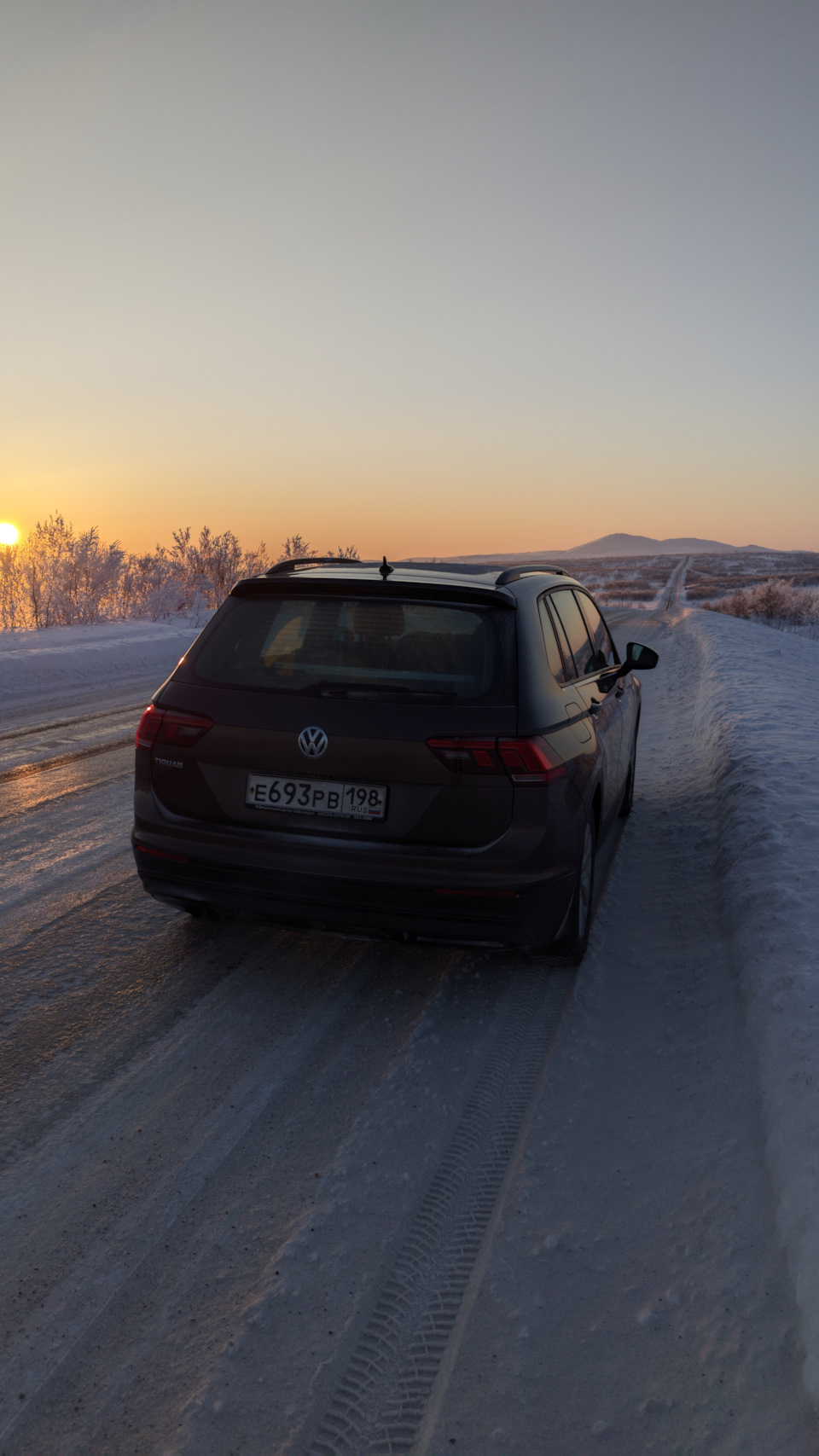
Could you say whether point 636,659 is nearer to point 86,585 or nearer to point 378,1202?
point 378,1202

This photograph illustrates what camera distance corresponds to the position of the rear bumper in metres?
3.05

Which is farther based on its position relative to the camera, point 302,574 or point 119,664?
point 119,664

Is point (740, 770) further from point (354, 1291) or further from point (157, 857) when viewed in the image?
point (354, 1291)

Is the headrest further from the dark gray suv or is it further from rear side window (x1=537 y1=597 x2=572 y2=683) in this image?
rear side window (x1=537 y1=597 x2=572 y2=683)

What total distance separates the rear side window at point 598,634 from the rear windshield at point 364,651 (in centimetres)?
163

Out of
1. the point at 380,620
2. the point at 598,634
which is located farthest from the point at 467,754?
the point at 598,634

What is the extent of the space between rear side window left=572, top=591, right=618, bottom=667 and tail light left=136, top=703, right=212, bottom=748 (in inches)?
91.6

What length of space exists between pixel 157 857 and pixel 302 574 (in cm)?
A: 132

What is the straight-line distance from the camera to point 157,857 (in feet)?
11.2

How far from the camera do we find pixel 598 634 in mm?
5121

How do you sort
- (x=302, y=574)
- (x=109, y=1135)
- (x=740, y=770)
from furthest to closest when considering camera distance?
1. (x=740, y=770)
2. (x=302, y=574)
3. (x=109, y=1135)

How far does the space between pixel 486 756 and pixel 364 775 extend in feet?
1.43

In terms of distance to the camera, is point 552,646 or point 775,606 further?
point 775,606

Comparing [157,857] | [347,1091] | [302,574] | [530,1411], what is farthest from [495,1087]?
[302,574]
